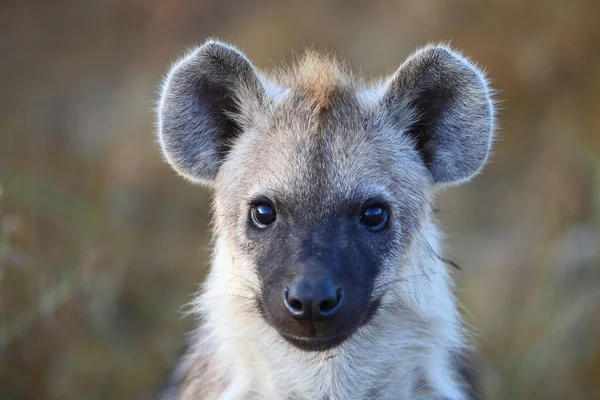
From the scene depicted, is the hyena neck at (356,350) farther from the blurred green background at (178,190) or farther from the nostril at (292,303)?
the blurred green background at (178,190)

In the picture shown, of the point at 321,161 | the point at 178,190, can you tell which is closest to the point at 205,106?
the point at 321,161

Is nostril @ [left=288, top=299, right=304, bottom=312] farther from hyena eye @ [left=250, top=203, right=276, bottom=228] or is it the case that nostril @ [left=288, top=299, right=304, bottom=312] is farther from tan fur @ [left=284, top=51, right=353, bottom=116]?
tan fur @ [left=284, top=51, right=353, bottom=116]

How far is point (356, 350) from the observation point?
2.55m

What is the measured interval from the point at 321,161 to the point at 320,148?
0.17 ft

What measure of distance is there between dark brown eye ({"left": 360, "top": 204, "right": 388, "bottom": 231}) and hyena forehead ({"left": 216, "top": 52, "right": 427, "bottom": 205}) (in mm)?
47

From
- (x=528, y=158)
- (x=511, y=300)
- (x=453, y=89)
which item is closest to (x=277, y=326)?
(x=453, y=89)

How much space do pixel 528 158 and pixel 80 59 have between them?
3229 mm

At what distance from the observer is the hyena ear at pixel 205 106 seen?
102 inches

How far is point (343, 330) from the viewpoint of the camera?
7.53ft

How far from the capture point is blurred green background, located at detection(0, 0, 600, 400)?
3.67 metres

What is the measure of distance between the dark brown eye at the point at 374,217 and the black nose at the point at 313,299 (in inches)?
11.7

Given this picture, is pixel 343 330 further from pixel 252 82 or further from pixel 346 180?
pixel 252 82

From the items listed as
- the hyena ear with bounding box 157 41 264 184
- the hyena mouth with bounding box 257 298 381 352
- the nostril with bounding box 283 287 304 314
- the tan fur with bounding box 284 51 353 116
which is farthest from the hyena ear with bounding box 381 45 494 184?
the nostril with bounding box 283 287 304 314

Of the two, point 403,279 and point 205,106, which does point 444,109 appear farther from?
point 205,106
